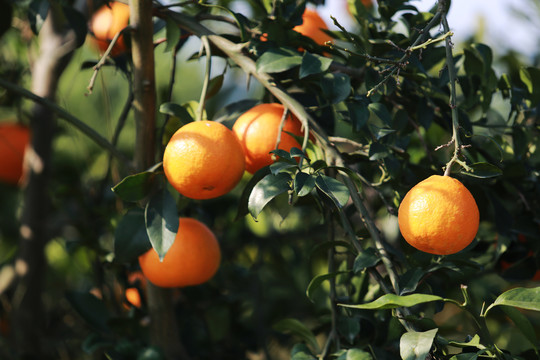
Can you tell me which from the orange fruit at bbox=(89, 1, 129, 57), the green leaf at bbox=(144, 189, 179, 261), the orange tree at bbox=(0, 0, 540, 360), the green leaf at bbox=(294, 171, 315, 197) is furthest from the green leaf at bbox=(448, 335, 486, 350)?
the orange fruit at bbox=(89, 1, 129, 57)

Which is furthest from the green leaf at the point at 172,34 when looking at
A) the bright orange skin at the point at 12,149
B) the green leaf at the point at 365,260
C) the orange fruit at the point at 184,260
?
the bright orange skin at the point at 12,149

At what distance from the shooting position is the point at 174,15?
2.50 ft

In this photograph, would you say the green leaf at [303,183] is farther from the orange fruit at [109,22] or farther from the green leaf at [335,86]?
the orange fruit at [109,22]

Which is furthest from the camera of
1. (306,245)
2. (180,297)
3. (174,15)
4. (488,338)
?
(306,245)

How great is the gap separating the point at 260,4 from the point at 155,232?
378 mm

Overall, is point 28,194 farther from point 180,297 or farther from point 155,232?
point 155,232

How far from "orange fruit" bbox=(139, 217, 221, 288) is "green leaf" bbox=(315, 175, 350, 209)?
244 mm

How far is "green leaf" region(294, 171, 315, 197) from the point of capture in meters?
0.57

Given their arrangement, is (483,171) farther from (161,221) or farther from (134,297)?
(134,297)

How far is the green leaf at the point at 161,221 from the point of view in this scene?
65 centimetres

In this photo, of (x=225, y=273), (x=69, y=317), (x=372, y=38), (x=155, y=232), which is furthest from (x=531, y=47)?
(x=69, y=317)

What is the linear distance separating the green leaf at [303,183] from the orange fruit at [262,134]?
0.10 meters

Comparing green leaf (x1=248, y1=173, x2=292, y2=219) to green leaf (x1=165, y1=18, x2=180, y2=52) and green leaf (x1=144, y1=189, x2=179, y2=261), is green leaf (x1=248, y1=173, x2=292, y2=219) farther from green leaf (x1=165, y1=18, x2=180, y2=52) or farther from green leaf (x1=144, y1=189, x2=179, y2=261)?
green leaf (x1=165, y1=18, x2=180, y2=52)

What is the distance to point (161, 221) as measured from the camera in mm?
678
